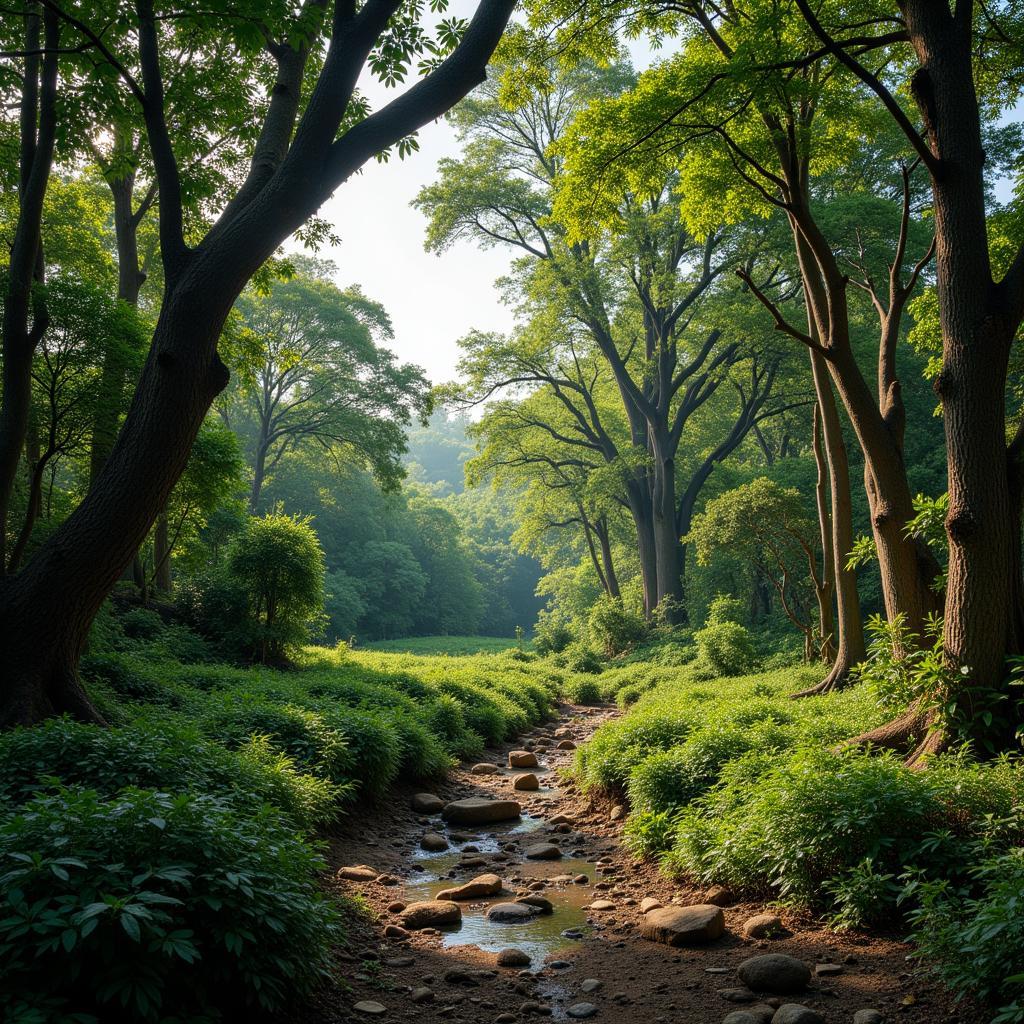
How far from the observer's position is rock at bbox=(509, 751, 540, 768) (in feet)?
34.0

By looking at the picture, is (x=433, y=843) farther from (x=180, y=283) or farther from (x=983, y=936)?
(x=180, y=283)

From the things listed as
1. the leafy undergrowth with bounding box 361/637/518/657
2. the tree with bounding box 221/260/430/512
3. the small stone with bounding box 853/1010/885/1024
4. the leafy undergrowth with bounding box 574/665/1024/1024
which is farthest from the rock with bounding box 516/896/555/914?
the leafy undergrowth with bounding box 361/637/518/657

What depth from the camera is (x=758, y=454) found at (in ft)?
116

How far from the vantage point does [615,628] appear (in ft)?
77.6

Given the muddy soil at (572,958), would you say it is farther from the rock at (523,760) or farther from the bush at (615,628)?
the bush at (615,628)

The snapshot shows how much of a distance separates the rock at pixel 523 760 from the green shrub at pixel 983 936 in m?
6.99

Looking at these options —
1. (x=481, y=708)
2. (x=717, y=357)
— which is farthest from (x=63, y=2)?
(x=717, y=357)

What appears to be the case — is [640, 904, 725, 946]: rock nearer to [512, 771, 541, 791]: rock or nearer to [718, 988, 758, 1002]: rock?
[718, 988, 758, 1002]: rock

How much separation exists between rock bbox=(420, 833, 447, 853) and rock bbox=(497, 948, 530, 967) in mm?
2405

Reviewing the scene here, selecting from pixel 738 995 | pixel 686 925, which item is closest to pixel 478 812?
pixel 686 925

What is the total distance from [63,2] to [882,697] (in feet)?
29.4

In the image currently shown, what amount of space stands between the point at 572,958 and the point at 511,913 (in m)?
0.78

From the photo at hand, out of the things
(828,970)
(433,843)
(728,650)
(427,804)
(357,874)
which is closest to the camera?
(828,970)

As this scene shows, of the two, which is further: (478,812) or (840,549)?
(840,549)
